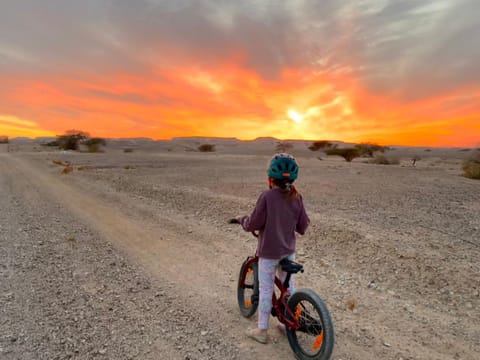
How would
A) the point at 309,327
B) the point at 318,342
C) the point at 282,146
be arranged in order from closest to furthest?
the point at 318,342 → the point at 309,327 → the point at 282,146

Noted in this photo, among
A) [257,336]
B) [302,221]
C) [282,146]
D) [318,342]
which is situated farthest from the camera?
[282,146]

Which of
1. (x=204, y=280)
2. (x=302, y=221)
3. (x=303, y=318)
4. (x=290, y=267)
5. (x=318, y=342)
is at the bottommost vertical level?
(x=204, y=280)

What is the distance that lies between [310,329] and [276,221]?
109 centimetres

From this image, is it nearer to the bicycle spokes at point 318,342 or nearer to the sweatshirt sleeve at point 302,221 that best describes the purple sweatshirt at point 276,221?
the sweatshirt sleeve at point 302,221

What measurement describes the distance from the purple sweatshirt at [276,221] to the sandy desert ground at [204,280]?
1088 mm

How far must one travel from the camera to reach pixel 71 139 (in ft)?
209

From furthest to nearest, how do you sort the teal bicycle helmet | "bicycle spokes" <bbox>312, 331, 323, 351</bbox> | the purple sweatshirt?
the purple sweatshirt, the teal bicycle helmet, "bicycle spokes" <bbox>312, 331, 323, 351</bbox>

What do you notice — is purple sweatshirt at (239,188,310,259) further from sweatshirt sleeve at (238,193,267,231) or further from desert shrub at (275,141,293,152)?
desert shrub at (275,141,293,152)

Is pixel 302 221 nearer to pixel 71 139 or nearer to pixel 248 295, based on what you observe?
pixel 248 295

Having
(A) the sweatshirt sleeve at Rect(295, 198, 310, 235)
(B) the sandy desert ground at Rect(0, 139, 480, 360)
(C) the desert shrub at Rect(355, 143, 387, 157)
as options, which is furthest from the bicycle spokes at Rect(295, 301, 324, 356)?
(C) the desert shrub at Rect(355, 143, 387, 157)

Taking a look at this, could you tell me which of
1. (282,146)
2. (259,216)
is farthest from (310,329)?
(282,146)

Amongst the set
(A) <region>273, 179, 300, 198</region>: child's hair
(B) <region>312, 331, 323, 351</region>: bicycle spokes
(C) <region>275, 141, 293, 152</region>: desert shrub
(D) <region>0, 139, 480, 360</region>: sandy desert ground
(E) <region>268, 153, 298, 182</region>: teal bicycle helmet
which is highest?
(C) <region>275, 141, 293, 152</region>: desert shrub

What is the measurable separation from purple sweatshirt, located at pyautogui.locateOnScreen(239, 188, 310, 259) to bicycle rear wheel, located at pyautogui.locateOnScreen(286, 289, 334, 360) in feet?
1.52

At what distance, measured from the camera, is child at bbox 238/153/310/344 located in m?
2.96
